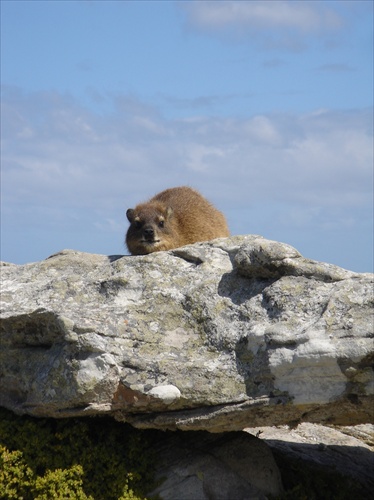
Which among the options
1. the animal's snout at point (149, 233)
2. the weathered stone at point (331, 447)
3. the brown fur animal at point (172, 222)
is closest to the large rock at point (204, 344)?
the weathered stone at point (331, 447)

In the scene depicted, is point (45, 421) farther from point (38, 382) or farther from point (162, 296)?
point (162, 296)

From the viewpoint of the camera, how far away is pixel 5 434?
30.7 ft

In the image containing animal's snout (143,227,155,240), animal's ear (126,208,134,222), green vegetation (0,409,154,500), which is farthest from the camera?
animal's ear (126,208,134,222)

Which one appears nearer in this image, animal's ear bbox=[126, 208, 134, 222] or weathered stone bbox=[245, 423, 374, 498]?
weathered stone bbox=[245, 423, 374, 498]

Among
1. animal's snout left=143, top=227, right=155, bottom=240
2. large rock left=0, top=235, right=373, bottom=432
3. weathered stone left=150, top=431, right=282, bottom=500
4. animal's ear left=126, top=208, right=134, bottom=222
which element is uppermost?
animal's ear left=126, top=208, right=134, bottom=222

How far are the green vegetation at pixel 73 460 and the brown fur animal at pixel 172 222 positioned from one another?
4304 millimetres

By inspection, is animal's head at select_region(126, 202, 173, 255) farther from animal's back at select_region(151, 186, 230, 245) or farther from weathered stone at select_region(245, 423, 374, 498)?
weathered stone at select_region(245, 423, 374, 498)

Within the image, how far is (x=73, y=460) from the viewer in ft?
30.0

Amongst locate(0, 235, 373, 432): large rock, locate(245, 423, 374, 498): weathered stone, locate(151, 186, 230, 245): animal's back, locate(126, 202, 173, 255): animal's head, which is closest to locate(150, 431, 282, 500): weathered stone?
locate(0, 235, 373, 432): large rock

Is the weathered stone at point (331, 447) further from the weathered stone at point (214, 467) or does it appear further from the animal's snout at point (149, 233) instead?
the animal's snout at point (149, 233)

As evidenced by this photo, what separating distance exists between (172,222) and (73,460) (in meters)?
5.53

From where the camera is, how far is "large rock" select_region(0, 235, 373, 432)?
26.1 ft

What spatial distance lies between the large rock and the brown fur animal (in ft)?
11.2

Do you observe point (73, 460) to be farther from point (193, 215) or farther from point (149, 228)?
point (193, 215)
